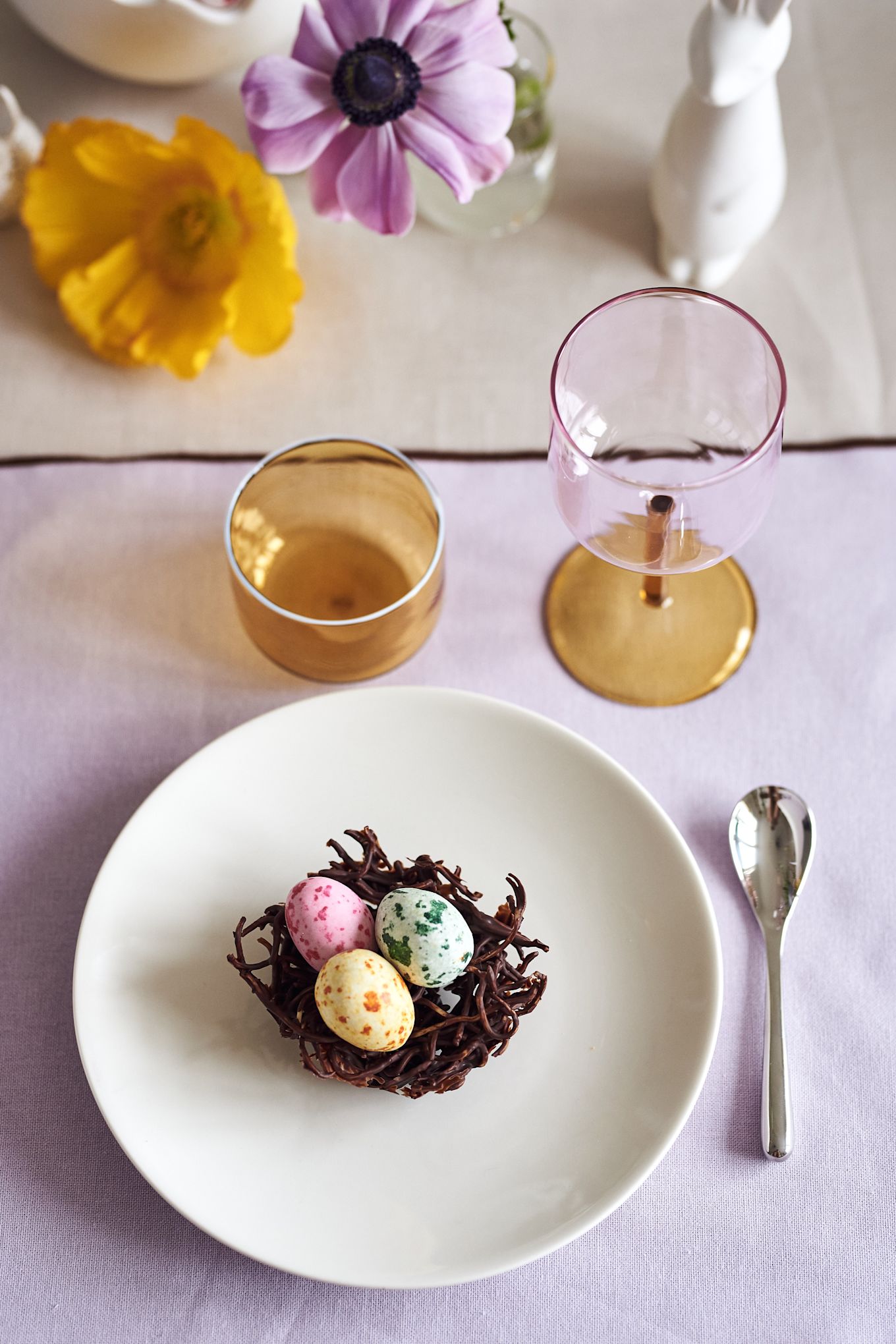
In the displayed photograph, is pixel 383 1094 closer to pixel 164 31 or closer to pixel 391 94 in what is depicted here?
pixel 391 94

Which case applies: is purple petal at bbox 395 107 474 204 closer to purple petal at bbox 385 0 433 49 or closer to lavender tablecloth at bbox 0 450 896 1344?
purple petal at bbox 385 0 433 49

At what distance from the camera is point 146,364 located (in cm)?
87

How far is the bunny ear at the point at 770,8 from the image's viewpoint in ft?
2.28

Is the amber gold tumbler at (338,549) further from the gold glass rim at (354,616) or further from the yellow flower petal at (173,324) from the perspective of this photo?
the yellow flower petal at (173,324)

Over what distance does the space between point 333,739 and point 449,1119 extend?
0.74 ft

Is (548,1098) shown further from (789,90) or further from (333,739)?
(789,90)

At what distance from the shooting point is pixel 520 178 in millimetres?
880

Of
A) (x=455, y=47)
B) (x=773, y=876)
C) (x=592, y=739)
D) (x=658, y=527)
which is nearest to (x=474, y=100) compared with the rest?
(x=455, y=47)

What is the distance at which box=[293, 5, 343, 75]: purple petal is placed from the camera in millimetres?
708

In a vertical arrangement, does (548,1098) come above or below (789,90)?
below

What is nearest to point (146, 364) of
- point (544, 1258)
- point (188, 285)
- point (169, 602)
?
point (188, 285)

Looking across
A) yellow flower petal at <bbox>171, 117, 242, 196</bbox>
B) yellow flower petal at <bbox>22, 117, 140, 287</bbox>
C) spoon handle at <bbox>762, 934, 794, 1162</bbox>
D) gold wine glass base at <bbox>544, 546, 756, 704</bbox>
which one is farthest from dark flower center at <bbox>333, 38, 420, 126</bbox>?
spoon handle at <bbox>762, 934, 794, 1162</bbox>

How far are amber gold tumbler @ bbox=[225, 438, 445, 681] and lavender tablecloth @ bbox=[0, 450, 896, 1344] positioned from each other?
37mm

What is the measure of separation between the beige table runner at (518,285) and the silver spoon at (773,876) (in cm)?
29
